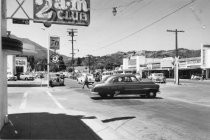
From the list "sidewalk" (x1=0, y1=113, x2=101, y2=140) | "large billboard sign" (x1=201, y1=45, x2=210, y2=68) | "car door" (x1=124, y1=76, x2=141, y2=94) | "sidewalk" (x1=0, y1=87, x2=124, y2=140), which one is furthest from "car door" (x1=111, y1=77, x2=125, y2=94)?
"large billboard sign" (x1=201, y1=45, x2=210, y2=68)

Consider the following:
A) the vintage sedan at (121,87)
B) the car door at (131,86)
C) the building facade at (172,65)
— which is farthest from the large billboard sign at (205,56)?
the car door at (131,86)

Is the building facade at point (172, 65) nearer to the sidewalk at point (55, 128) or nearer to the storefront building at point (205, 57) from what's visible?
the storefront building at point (205, 57)

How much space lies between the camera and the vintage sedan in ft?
68.6

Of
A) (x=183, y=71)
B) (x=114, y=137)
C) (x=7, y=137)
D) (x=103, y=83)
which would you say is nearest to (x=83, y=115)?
(x=114, y=137)

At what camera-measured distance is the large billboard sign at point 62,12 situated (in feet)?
30.8

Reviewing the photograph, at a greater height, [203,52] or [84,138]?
[203,52]

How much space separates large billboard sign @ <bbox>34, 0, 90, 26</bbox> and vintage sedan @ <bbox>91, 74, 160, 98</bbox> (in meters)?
11.3

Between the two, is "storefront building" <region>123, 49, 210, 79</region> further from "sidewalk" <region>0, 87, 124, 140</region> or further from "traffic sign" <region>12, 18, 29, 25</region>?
"traffic sign" <region>12, 18, 29, 25</region>

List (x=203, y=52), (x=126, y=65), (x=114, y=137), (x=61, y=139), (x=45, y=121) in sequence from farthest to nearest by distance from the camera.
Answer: (x=126, y=65) → (x=203, y=52) → (x=45, y=121) → (x=114, y=137) → (x=61, y=139)

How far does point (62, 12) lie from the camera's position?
9648mm

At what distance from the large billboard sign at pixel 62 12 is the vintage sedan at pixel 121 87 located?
11.3 m

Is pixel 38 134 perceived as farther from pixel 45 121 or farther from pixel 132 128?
pixel 132 128

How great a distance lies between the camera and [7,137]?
8.34m

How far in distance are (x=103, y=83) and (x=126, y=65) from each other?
92.3 m
